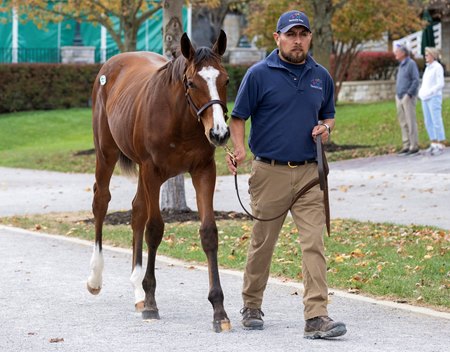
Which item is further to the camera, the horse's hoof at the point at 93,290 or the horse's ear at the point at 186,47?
the horse's hoof at the point at 93,290

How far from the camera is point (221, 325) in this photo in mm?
7641

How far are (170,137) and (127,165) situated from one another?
2.31m

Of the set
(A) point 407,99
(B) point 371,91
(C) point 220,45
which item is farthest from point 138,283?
(B) point 371,91

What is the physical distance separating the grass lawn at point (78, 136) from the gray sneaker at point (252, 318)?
13.4 metres

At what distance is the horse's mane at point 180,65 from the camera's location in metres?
7.77

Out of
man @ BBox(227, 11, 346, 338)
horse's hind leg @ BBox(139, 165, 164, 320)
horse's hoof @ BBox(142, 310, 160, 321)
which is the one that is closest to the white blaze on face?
man @ BBox(227, 11, 346, 338)

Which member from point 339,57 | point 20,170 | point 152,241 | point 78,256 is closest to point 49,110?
point 339,57

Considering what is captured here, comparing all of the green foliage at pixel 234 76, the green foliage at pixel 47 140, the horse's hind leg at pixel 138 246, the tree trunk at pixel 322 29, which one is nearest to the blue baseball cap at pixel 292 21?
the horse's hind leg at pixel 138 246

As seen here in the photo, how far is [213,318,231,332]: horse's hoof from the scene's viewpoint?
7637mm

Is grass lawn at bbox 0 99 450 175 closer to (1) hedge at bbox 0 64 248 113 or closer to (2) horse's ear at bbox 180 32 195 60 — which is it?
(1) hedge at bbox 0 64 248 113

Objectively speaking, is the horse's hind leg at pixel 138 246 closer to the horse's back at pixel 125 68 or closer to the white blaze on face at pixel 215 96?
the horse's back at pixel 125 68

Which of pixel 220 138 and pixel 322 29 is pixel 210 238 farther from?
pixel 322 29

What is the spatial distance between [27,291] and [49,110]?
28.9 metres

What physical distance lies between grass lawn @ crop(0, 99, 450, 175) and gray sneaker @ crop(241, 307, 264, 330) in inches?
529
